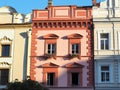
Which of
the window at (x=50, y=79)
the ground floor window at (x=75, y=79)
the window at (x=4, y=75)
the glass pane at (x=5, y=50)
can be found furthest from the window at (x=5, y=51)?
the ground floor window at (x=75, y=79)

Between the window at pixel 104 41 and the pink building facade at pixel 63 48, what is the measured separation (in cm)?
114

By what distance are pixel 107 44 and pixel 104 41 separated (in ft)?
1.56

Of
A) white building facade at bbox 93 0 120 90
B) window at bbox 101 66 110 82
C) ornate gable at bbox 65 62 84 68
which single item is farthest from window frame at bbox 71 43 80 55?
window at bbox 101 66 110 82

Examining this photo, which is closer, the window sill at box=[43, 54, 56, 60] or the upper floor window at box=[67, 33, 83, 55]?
the window sill at box=[43, 54, 56, 60]

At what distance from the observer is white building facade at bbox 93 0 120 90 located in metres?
39.6

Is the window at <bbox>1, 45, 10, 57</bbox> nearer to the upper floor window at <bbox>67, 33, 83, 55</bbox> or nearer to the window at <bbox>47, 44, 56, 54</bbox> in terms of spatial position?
the window at <bbox>47, 44, 56, 54</bbox>

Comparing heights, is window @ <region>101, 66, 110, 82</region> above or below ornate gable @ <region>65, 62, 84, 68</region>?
below

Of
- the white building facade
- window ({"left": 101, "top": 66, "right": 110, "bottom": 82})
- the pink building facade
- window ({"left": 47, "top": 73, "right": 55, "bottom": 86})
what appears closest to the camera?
the white building facade

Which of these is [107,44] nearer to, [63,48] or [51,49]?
[63,48]

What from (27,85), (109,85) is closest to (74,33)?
(109,85)

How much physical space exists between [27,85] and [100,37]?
503 inches

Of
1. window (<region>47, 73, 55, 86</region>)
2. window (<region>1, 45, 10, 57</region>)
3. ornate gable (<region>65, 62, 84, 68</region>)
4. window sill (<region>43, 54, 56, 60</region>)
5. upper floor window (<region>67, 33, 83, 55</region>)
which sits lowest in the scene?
window (<region>47, 73, 55, 86</region>)

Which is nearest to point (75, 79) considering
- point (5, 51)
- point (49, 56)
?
point (49, 56)

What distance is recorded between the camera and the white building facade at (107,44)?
3962cm
